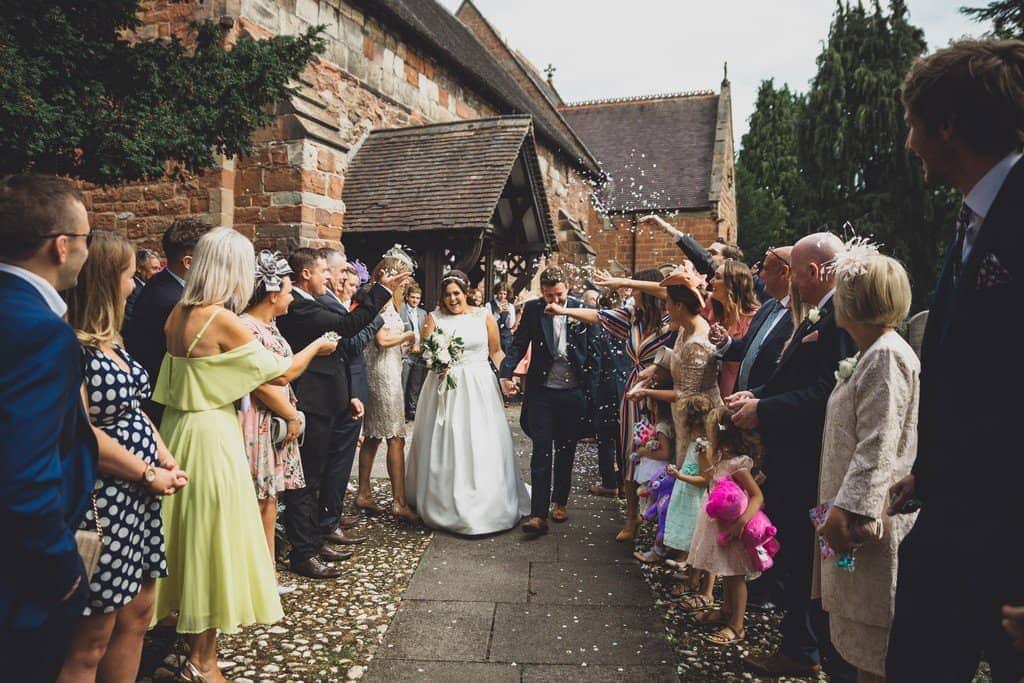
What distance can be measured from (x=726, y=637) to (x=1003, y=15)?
32.9 feet

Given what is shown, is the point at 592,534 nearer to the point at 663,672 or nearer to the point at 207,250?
the point at 663,672

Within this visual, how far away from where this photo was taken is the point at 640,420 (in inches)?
213

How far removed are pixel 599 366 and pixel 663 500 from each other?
63.9 inches

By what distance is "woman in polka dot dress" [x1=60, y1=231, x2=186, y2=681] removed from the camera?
2.23 m

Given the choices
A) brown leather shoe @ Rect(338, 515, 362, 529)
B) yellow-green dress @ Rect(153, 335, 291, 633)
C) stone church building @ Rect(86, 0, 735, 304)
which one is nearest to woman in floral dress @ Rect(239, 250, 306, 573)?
yellow-green dress @ Rect(153, 335, 291, 633)

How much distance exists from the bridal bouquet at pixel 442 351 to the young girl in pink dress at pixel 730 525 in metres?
2.44

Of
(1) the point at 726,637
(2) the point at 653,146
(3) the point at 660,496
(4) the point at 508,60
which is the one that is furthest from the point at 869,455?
(2) the point at 653,146

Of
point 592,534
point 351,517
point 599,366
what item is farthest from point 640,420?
point 351,517

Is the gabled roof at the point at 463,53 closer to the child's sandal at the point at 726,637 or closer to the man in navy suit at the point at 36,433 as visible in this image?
the man in navy suit at the point at 36,433

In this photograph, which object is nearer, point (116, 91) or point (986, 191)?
point (986, 191)

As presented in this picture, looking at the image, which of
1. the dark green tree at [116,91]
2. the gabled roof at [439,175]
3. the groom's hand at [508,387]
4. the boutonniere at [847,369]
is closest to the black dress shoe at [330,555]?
the groom's hand at [508,387]

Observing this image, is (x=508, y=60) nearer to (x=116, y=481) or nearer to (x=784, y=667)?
(x=784, y=667)

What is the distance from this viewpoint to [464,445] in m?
5.49

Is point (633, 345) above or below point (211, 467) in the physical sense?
above
